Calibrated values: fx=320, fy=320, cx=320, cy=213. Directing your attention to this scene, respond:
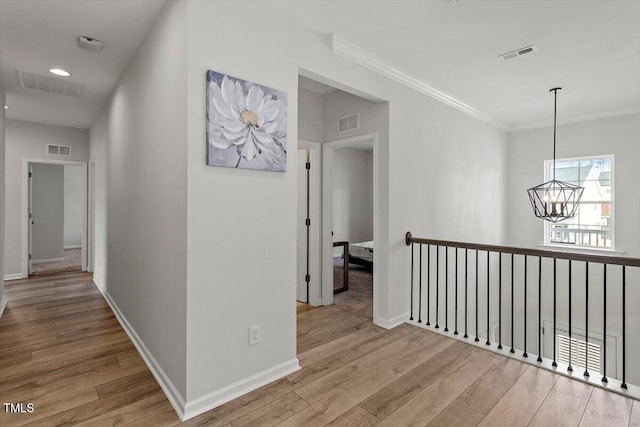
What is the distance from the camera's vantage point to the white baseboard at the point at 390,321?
3367mm

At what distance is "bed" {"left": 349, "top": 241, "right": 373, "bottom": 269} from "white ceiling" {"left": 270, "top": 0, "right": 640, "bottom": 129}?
3216 mm

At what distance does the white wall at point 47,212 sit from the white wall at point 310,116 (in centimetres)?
616

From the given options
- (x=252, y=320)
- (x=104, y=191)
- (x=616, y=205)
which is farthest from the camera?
(x=616, y=205)

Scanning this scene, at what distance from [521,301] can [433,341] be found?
12.6 feet

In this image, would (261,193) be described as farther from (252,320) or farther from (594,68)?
(594,68)

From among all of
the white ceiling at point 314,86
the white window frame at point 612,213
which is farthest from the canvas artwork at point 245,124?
the white window frame at point 612,213

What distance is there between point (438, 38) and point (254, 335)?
2863 millimetres

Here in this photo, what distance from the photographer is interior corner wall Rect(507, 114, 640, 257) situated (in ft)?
15.3

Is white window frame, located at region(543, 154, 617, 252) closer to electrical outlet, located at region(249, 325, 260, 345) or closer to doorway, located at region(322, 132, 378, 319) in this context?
doorway, located at region(322, 132, 378, 319)

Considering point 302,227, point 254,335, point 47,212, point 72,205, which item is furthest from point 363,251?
point 72,205

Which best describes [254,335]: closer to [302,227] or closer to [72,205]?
[302,227]

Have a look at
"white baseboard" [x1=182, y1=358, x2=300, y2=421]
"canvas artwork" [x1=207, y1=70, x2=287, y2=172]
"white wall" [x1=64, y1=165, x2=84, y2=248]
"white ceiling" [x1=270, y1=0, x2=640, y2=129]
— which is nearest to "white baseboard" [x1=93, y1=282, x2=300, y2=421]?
"white baseboard" [x1=182, y1=358, x2=300, y2=421]

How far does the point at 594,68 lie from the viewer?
339cm

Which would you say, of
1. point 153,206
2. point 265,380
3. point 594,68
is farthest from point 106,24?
point 594,68
